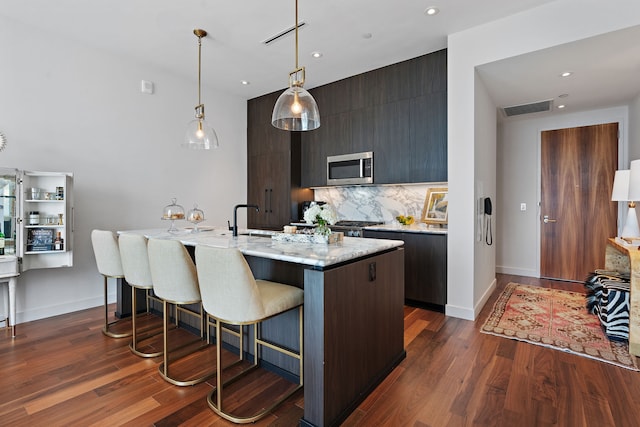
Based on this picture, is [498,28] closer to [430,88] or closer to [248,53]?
[430,88]

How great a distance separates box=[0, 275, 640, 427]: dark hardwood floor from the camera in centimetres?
173

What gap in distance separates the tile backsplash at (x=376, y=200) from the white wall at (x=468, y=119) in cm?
82

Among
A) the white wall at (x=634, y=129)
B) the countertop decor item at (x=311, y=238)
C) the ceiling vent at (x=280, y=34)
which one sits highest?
the ceiling vent at (x=280, y=34)

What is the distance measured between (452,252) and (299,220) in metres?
2.40

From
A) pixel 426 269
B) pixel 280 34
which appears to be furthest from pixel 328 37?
pixel 426 269

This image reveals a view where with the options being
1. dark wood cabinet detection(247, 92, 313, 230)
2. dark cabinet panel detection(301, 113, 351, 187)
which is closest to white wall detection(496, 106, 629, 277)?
dark cabinet panel detection(301, 113, 351, 187)

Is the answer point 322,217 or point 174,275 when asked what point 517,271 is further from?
point 174,275

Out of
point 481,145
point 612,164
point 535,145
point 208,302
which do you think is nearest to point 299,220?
point 481,145

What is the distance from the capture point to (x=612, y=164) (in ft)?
14.2

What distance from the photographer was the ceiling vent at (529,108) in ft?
13.5

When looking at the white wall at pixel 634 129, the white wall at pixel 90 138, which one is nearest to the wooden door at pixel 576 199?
the white wall at pixel 634 129

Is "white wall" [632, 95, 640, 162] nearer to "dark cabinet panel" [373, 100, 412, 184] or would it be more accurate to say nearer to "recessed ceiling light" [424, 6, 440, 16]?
"dark cabinet panel" [373, 100, 412, 184]

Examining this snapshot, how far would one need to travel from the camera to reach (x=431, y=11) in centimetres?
282

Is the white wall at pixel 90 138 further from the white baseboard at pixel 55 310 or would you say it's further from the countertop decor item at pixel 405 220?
the countertop decor item at pixel 405 220
